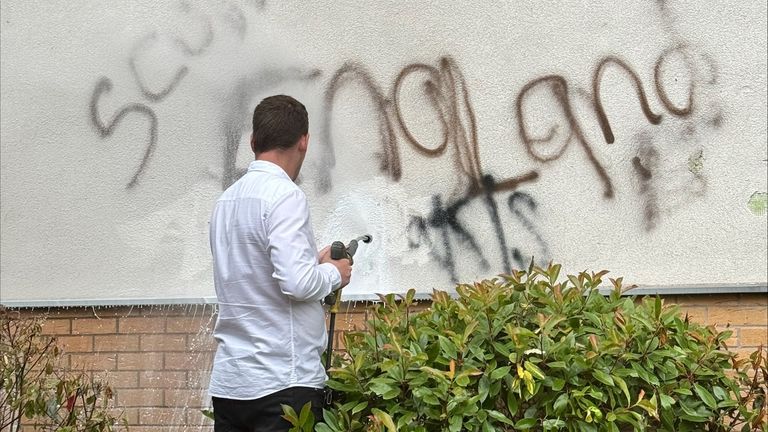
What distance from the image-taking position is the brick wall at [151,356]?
5234 millimetres

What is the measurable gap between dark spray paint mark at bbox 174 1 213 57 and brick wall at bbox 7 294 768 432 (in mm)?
1310

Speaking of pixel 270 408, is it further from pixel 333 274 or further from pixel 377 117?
pixel 377 117

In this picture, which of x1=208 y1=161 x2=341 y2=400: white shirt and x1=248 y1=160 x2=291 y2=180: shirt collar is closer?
x1=208 y1=161 x2=341 y2=400: white shirt

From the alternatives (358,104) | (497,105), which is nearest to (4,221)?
(358,104)

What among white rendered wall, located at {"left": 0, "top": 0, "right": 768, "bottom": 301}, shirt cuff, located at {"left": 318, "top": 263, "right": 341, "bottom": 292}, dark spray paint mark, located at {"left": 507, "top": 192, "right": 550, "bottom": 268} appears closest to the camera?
shirt cuff, located at {"left": 318, "top": 263, "right": 341, "bottom": 292}

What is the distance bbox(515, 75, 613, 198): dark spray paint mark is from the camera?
4.99m

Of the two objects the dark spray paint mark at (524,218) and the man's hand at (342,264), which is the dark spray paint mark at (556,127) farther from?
the man's hand at (342,264)

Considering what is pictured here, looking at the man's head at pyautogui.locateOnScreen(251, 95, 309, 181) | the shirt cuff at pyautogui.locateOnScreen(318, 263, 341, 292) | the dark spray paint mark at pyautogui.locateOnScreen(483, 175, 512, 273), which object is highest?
the man's head at pyautogui.locateOnScreen(251, 95, 309, 181)

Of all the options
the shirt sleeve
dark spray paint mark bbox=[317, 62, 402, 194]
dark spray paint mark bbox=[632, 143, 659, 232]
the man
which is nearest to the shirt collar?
the man

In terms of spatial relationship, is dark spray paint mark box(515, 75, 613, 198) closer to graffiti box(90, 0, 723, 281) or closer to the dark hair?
graffiti box(90, 0, 723, 281)

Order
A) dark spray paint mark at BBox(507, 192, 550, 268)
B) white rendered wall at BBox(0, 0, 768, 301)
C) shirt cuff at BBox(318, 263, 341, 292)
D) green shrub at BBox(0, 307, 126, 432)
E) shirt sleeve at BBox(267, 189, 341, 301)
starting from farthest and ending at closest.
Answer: dark spray paint mark at BBox(507, 192, 550, 268)
white rendered wall at BBox(0, 0, 768, 301)
green shrub at BBox(0, 307, 126, 432)
shirt cuff at BBox(318, 263, 341, 292)
shirt sleeve at BBox(267, 189, 341, 301)

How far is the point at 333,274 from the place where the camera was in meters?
3.47

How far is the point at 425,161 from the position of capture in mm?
5113

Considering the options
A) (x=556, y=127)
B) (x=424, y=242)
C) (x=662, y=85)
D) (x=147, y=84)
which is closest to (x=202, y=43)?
(x=147, y=84)
